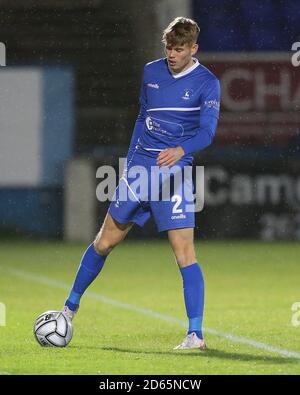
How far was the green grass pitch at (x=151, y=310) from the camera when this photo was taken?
19.8ft

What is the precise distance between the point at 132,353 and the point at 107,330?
1.14 m

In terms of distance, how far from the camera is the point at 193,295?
6.68 meters

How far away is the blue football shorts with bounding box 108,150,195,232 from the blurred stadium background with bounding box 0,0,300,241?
8913 millimetres

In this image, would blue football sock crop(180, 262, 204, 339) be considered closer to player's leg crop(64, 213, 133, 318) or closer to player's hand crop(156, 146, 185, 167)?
player's leg crop(64, 213, 133, 318)

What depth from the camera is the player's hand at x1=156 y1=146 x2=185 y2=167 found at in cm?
647

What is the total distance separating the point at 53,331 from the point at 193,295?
30.2 inches

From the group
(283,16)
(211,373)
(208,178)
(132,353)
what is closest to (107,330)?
(132,353)

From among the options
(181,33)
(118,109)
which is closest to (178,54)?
(181,33)

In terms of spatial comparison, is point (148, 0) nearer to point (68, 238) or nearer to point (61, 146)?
point (61, 146)

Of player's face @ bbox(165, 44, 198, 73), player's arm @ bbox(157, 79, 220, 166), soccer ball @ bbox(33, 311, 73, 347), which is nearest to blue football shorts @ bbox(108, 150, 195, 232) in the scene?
player's arm @ bbox(157, 79, 220, 166)

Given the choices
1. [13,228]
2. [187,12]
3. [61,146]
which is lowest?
[13,228]

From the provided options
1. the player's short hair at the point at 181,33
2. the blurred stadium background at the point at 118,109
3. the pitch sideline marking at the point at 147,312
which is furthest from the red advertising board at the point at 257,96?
the player's short hair at the point at 181,33

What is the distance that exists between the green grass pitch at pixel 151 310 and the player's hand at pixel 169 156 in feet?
3.21

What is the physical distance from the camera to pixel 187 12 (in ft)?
59.8
